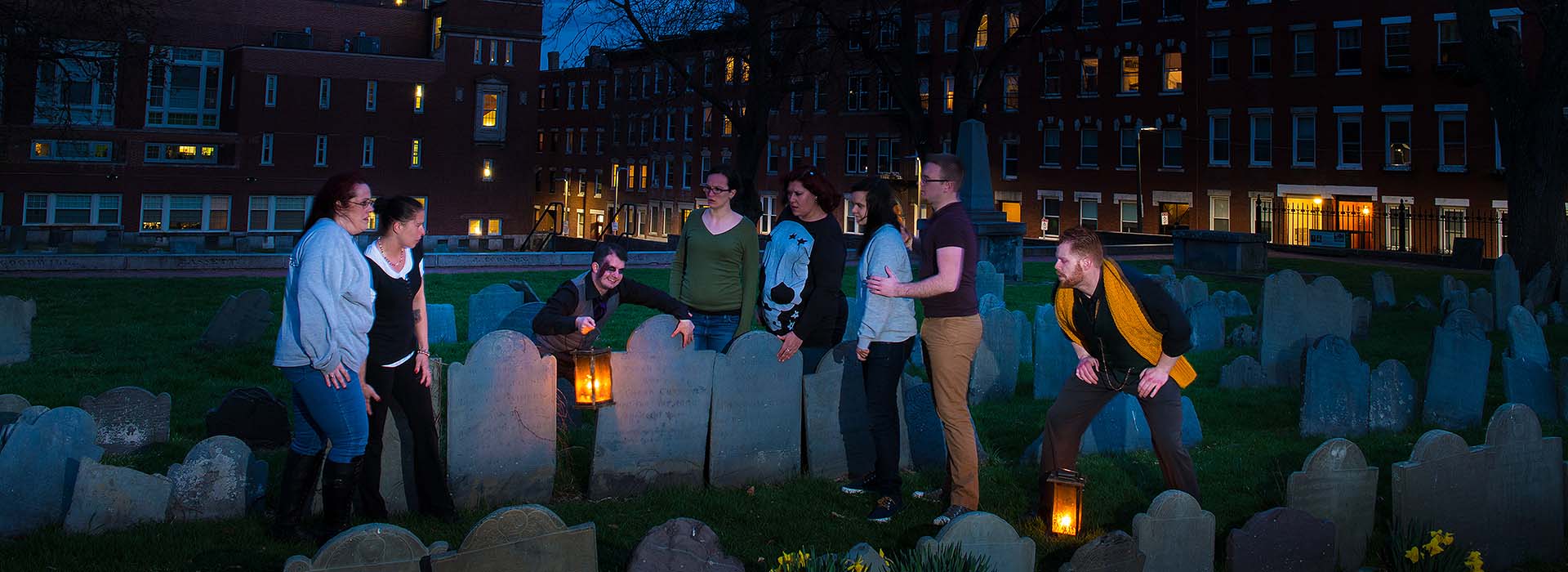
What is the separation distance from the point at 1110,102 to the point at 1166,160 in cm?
331

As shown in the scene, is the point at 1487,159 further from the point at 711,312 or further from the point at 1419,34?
the point at 711,312

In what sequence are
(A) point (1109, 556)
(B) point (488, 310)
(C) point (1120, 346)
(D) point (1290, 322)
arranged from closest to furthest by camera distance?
(A) point (1109, 556) < (C) point (1120, 346) < (D) point (1290, 322) < (B) point (488, 310)

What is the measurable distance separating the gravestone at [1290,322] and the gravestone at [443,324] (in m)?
8.77

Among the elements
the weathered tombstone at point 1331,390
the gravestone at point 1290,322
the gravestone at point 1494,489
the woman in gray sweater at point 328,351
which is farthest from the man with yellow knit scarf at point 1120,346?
the gravestone at point 1290,322

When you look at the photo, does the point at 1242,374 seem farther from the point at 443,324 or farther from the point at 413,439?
the point at 443,324

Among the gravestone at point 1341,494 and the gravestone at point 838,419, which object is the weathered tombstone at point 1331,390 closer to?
the gravestone at point 1341,494

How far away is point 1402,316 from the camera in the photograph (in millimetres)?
17578

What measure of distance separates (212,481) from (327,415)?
3.24 feet

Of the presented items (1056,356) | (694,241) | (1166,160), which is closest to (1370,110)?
(1166,160)

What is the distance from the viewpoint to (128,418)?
7.88 m

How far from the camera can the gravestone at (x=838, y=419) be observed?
7648mm

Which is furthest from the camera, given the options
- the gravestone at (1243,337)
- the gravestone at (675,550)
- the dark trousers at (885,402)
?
the gravestone at (1243,337)

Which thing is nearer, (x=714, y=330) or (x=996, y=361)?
(x=714, y=330)

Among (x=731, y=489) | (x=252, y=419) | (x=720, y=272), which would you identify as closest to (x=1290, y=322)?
(x=720, y=272)
